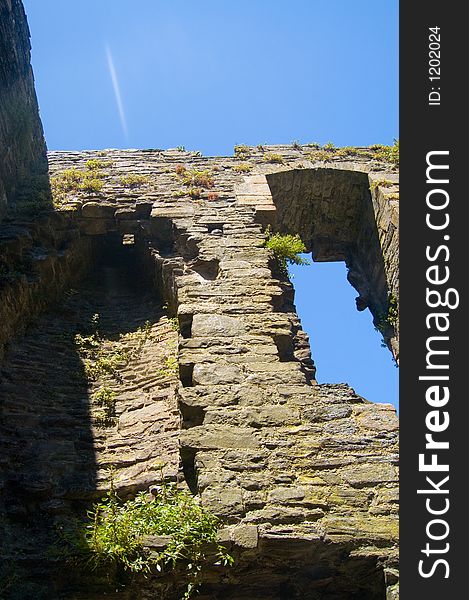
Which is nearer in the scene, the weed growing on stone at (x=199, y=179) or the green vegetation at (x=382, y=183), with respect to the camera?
the weed growing on stone at (x=199, y=179)

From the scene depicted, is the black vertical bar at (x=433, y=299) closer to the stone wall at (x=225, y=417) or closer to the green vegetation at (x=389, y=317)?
the stone wall at (x=225, y=417)

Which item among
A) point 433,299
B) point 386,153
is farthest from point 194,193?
point 433,299

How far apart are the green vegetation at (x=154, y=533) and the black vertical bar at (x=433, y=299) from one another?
1.06 m

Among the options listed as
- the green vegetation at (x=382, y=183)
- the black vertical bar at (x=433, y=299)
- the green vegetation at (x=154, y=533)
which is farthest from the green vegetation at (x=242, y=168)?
the green vegetation at (x=154, y=533)

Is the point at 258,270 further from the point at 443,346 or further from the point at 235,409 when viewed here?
the point at 443,346

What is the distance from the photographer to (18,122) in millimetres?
8727

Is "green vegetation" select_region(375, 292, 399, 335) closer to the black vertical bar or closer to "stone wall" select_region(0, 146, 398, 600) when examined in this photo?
"stone wall" select_region(0, 146, 398, 600)

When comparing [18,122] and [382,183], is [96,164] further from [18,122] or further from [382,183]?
[382,183]

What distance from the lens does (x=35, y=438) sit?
4.67 meters

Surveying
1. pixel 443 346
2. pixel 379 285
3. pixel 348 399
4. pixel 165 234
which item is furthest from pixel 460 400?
pixel 379 285

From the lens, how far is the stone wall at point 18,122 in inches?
312

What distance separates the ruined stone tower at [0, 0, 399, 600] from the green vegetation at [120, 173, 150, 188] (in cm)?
3

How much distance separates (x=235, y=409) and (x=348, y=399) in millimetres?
847

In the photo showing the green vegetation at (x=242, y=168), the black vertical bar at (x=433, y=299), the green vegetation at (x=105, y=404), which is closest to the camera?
the black vertical bar at (x=433, y=299)
